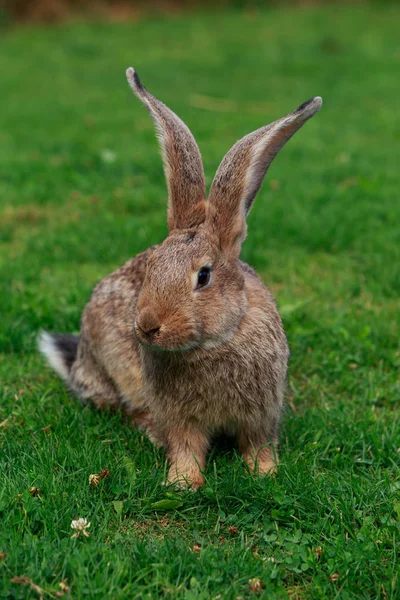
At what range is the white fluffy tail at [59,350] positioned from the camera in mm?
4516

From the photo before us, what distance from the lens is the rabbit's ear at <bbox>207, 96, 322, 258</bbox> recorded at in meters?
3.52

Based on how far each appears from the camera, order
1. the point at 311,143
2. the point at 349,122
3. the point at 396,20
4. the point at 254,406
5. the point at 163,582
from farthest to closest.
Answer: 1. the point at 396,20
2. the point at 349,122
3. the point at 311,143
4. the point at 254,406
5. the point at 163,582

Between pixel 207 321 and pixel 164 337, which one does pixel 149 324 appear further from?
pixel 207 321

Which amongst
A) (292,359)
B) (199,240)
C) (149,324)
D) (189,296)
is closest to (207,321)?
(189,296)

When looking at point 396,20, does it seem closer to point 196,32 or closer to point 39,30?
point 196,32

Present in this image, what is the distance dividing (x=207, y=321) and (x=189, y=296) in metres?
0.13

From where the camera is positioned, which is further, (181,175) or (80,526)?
(181,175)

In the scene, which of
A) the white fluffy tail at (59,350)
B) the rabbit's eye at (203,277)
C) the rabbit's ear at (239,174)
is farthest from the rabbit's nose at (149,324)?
the white fluffy tail at (59,350)

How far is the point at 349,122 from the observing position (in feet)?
33.7

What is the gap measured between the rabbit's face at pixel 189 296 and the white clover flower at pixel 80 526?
741 mm

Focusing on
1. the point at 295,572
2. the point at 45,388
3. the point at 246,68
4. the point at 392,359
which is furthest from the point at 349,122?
the point at 295,572

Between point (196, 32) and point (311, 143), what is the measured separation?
9810mm

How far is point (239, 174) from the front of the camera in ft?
11.6

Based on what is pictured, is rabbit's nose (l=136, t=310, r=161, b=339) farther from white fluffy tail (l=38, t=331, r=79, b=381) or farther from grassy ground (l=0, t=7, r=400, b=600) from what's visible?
white fluffy tail (l=38, t=331, r=79, b=381)
